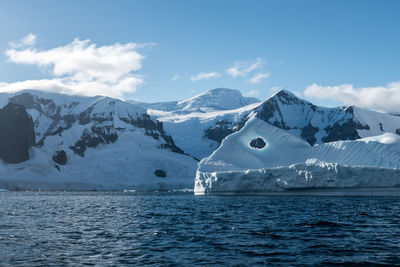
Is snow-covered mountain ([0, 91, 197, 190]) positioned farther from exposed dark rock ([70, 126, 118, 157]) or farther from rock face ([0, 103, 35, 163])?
rock face ([0, 103, 35, 163])

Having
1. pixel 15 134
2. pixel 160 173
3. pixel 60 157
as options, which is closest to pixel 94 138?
pixel 60 157

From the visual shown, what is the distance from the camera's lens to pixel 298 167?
59.2 m

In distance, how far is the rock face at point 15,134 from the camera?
150m

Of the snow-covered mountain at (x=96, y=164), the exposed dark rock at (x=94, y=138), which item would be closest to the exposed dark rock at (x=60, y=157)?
the snow-covered mountain at (x=96, y=164)

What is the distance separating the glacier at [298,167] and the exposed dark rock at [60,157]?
100 m

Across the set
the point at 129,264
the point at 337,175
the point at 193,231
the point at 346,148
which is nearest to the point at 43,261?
the point at 129,264

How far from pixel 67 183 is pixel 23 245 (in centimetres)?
12679

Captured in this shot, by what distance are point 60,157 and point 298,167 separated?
121072 millimetres

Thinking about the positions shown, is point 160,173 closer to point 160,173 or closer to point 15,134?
point 160,173

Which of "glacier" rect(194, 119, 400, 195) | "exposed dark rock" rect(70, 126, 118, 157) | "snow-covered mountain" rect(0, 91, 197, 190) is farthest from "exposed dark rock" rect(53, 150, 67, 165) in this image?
"glacier" rect(194, 119, 400, 195)

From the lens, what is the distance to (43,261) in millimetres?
17078

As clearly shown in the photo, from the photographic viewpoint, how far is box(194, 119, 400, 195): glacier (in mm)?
58406

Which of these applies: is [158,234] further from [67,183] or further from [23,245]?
[67,183]

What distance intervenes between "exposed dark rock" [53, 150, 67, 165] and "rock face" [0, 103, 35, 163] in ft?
29.0
